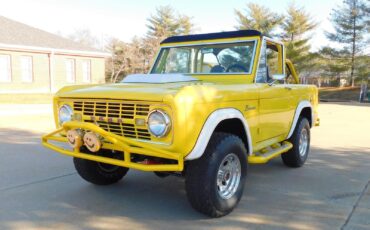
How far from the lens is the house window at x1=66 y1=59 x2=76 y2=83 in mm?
25539

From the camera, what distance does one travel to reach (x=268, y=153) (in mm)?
4668

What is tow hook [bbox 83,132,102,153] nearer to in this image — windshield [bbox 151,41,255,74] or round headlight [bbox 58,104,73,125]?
round headlight [bbox 58,104,73,125]

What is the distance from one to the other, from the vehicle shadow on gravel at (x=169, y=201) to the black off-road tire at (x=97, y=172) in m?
0.11

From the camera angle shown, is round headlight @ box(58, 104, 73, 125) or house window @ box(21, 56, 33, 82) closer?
round headlight @ box(58, 104, 73, 125)

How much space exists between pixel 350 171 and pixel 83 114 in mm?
4152

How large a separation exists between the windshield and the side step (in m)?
1.06

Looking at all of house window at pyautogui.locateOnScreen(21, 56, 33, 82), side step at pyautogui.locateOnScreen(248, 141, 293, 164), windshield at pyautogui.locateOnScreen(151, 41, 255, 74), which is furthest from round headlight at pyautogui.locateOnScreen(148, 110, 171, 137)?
house window at pyautogui.locateOnScreen(21, 56, 33, 82)

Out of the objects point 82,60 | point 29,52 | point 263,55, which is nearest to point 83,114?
point 263,55

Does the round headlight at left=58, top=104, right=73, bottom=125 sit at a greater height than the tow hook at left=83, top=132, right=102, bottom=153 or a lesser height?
greater

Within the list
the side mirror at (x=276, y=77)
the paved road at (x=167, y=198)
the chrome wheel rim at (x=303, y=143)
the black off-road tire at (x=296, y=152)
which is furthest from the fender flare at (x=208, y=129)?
the chrome wheel rim at (x=303, y=143)

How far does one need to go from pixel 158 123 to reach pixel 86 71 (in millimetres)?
24420

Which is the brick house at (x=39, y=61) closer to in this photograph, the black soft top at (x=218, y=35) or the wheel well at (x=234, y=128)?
the black soft top at (x=218, y=35)

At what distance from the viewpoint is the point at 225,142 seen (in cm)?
369

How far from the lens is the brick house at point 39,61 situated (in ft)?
72.9
